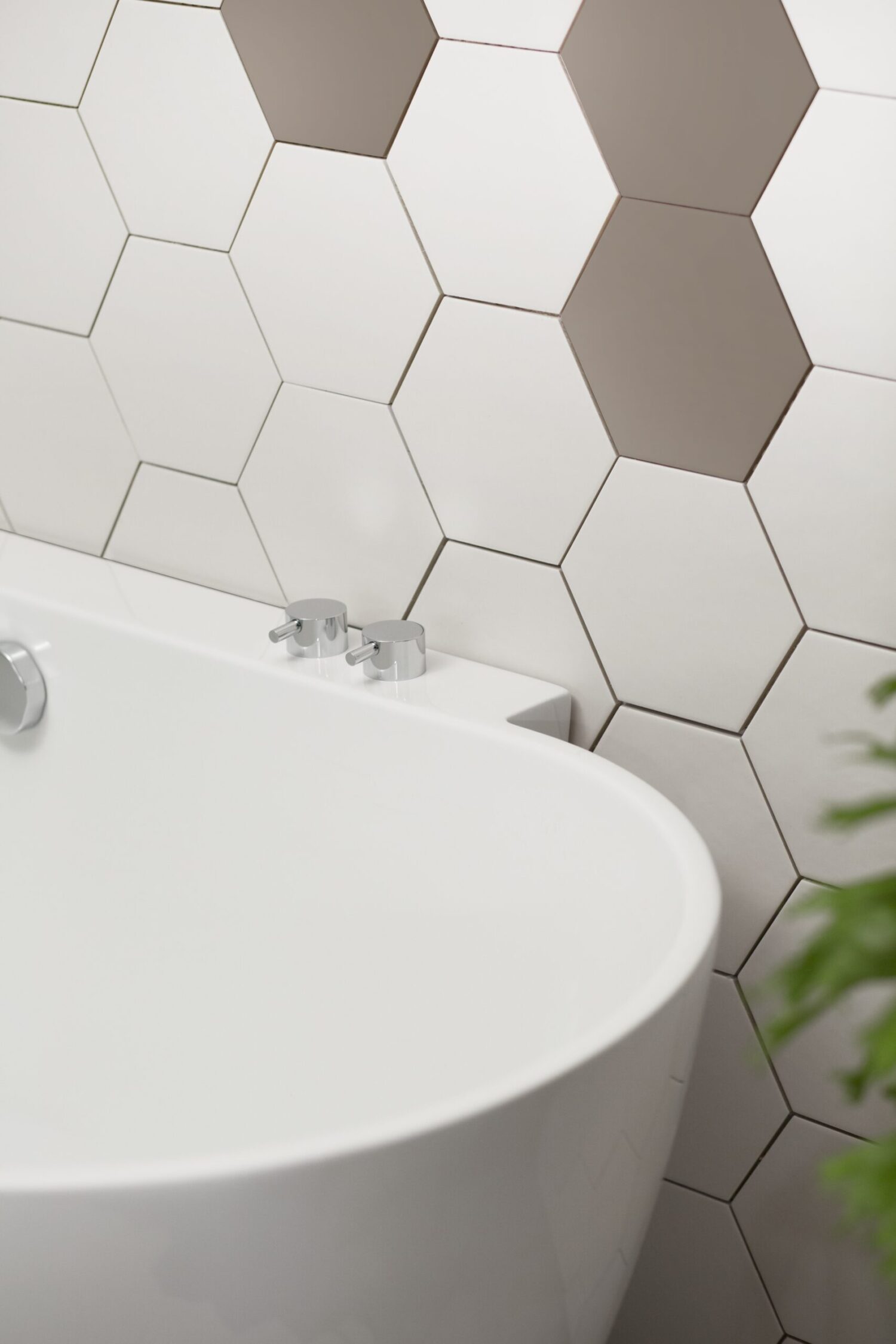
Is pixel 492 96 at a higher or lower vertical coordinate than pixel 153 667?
higher

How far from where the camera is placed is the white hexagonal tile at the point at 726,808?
41.9 inches

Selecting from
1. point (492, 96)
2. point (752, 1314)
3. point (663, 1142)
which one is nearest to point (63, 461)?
point (492, 96)

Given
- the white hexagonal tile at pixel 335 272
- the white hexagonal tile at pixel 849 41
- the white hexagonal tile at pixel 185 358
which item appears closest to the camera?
the white hexagonal tile at pixel 849 41

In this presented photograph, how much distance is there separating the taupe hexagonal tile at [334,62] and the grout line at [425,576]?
0.34 meters

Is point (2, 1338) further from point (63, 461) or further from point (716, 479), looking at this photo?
point (63, 461)

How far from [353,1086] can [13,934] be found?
47cm

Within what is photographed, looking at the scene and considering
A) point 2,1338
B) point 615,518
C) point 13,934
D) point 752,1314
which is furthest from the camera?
point 13,934

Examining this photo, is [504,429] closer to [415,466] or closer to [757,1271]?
[415,466]

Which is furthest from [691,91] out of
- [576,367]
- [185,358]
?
[185,358]

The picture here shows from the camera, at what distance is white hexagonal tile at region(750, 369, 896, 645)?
93 centimetres

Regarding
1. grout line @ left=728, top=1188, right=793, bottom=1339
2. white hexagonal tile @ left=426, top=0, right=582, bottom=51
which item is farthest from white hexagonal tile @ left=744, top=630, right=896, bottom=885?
white hexagonal tile @ left=426, top=0, right=582, bottom=51

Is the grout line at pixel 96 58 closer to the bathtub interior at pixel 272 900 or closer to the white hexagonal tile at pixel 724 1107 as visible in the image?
→ the bathtub interior at pixel 272 900

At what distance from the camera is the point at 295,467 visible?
1.22m

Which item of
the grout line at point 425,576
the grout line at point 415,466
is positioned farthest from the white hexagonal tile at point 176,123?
the grout line at point 425,576
